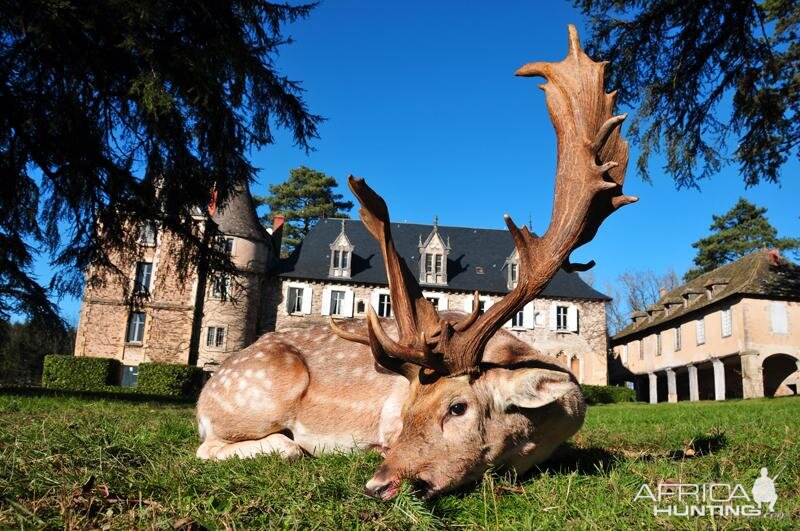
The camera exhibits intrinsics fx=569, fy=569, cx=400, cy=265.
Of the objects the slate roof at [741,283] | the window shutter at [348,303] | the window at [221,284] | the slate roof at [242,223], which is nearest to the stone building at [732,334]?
the slate roof at [741,283]

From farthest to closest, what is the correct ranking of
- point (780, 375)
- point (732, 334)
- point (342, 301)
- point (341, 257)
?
point (341, 257), point (342, 301), point (780, 375), point (732, 334)

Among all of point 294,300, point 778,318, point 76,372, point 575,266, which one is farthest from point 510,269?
point 575,266

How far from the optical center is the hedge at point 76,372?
31891mm

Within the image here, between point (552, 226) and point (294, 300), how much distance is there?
37.3 m

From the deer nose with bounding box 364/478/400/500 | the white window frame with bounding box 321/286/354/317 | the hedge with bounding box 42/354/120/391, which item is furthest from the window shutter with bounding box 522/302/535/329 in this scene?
the deer nose with bounding box 364/478/400/500

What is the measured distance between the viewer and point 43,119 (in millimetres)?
10344

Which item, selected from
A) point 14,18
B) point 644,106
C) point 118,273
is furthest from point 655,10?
point 118,273

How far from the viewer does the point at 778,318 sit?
34469 mm

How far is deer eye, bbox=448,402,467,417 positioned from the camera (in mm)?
3453

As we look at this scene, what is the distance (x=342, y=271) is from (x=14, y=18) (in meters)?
32.5

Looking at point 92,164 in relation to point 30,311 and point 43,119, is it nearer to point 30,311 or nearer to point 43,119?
point 43,119

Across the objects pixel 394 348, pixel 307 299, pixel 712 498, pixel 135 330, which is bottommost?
pixel 712 498

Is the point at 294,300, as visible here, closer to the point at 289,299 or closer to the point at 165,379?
the point at 289,299

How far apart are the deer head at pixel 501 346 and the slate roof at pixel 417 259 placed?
35.6 m
